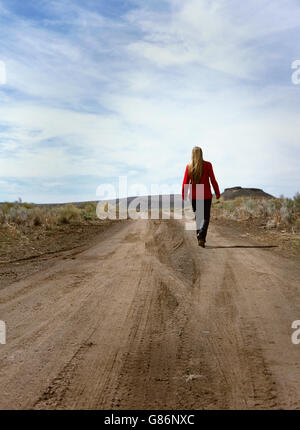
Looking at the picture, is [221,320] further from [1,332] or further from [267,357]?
[1,332]

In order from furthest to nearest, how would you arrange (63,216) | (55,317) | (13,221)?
(63,216) → (13,221) → (55,317)

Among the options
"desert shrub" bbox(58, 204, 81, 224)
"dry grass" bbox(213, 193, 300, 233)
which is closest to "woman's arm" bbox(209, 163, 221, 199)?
"dry grass" bbox(213, 193, 300, 233)

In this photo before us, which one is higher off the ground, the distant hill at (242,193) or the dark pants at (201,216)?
the distant hill at (242,193)

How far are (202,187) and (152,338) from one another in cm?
687

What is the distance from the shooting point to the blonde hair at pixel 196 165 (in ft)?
33.9

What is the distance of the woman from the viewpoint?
10.4m

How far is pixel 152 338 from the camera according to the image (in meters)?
4.09

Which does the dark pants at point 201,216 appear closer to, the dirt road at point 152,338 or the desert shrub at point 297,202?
the dirt road at point 152,338

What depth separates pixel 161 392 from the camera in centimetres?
303

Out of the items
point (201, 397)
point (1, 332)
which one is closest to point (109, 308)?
point (1, 332)

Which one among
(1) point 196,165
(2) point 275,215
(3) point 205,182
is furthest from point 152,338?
(2) point 275,215

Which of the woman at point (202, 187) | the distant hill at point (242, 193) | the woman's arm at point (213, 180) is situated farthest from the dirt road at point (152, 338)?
the distant hill at point (242, 193)

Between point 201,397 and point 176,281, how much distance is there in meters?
3.51

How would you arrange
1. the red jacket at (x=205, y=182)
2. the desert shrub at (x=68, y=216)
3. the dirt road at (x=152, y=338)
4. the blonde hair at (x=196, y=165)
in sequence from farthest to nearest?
the desert shrub at (x=68, y=216)
the red jacket at (x=205, y=182)
the blonde hair at (x=196, y=165)
the dirt road at (x=152, y=338)
